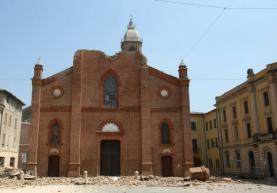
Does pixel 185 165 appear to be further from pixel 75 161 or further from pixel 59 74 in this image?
pixel 59 74

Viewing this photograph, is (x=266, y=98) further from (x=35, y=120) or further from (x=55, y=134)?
(x=35, y=120)

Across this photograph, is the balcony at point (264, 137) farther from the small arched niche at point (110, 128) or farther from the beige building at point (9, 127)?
the beige building at point (9, 127)

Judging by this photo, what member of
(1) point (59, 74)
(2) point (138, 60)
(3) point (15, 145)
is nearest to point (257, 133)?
(2) point (138, 60)

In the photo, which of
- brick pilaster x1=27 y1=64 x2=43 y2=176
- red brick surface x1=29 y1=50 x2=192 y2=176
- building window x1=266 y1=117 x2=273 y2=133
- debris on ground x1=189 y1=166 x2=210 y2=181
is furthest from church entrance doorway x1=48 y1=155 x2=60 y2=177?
building window x1=266 y1=117 x2=273 y2=133

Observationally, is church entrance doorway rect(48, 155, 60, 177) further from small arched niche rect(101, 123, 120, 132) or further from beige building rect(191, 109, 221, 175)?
beige building rect(191, 109, 221, 175)

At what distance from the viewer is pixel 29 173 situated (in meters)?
26.6

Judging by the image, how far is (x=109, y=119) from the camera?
2861 cm

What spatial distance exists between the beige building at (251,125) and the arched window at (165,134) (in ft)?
28.6

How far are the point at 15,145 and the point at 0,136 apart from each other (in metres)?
6.58

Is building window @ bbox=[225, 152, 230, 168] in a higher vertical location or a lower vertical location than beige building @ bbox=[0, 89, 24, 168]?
lower

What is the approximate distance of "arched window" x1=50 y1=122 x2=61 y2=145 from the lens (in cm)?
2805

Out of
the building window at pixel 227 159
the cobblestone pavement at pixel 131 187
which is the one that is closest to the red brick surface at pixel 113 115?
the cobblestone pavement at pixel 131 187

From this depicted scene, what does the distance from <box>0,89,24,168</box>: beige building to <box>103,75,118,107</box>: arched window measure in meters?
13.5

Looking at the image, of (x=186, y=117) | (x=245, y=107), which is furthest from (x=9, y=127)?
(x=245, y=107)
